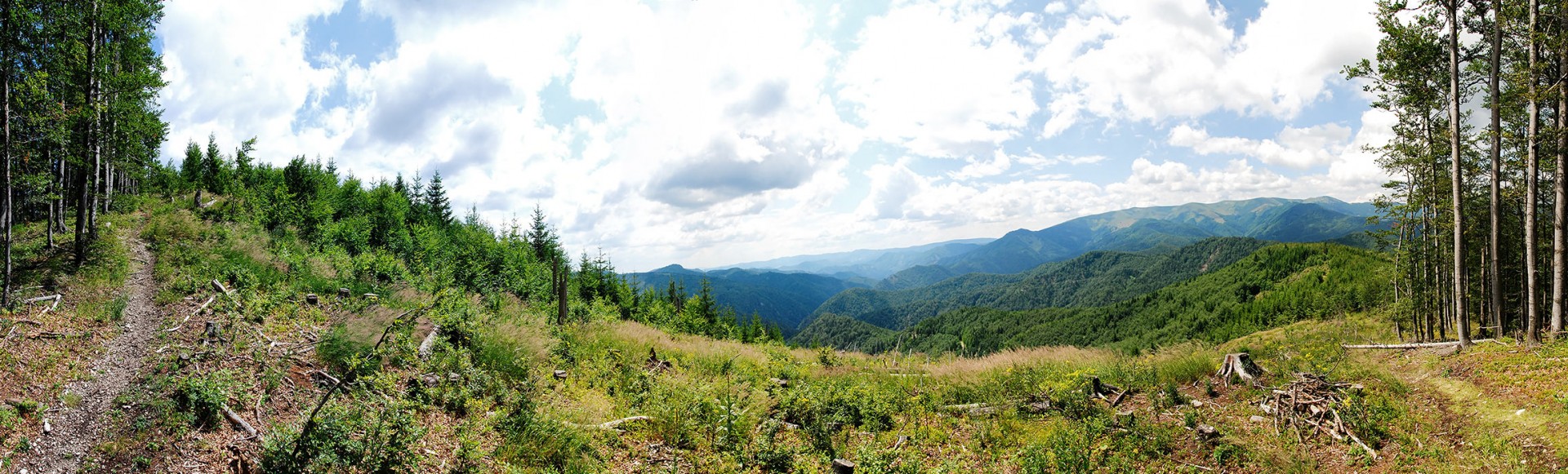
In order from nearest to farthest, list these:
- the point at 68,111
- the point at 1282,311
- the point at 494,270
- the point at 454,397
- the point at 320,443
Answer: the point at 320,443 < the point at 454,397 < the point at 68,111 < the point at 494,270 < the point at 1282,311

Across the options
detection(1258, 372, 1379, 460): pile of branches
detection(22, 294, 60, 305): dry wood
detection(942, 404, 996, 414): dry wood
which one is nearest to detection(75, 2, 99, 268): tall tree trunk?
detection(22, 294, 60, 305): dry wood

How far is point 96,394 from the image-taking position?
25.7 feet

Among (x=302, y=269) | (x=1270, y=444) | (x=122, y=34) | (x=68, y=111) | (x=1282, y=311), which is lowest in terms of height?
(x=1282, y=311)

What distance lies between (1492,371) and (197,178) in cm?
6057

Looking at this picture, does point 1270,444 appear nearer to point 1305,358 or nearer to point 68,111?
point 1305,358

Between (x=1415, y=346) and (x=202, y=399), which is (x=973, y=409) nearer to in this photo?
(x=202, y=399)

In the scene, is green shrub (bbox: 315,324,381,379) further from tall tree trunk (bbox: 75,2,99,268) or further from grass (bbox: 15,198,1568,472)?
tall tree trunk (bbox: 75,2,99,268)

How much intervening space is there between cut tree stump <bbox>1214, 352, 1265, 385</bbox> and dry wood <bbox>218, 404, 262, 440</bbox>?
15.9 m

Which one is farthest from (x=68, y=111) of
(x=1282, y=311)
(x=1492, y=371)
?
(x=1282, y=311)

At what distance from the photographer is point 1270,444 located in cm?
786

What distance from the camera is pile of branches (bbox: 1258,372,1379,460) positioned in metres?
7.87

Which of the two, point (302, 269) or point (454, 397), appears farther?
point (302, 269)

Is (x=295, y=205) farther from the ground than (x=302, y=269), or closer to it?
farther from the ground

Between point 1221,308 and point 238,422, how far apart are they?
5693 inches
